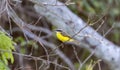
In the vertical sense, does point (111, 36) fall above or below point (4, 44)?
below

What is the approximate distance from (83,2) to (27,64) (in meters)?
1.23

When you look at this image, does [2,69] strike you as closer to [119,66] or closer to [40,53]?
[119,66]

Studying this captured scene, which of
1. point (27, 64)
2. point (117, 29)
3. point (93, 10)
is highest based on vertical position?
point (93, 10)

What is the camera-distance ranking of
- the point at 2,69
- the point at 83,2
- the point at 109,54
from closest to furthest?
the point at 2,69 < the point at 109,54 < the point at 83,2

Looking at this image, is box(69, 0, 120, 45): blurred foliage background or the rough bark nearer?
the rough bark

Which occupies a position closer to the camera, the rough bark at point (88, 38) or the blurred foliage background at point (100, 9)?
the rough bark at point (88, 38)

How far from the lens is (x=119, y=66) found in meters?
4.63

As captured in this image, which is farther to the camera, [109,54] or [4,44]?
[109,54]

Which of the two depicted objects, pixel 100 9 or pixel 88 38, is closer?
pixel 88 38

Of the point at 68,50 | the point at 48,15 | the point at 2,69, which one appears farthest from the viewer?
the point at 68,50

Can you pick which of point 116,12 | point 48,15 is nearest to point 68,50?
point 116,12

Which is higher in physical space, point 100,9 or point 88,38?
point 88,38

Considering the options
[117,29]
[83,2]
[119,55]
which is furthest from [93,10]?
[119,55]

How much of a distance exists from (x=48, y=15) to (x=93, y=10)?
142cm
